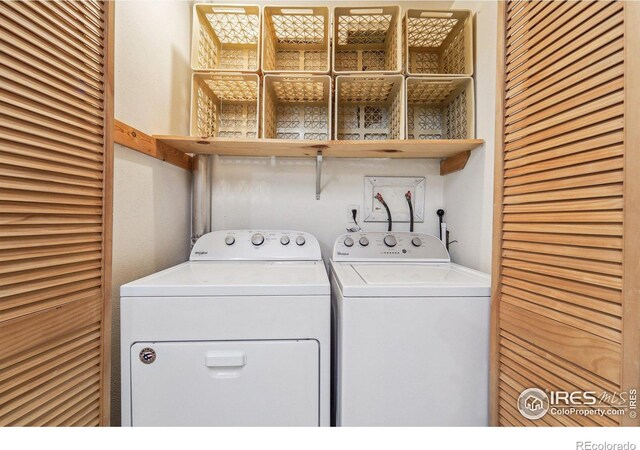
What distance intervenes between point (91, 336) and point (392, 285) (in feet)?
3.42

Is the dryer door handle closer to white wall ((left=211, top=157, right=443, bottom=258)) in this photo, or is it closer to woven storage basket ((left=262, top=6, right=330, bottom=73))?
white wall ((left=211, top=157, right=443, bottom=258))

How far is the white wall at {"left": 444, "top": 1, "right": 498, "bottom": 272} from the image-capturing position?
1.33 metres

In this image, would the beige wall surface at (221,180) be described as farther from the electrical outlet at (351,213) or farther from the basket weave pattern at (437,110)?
the basket weave pattern at (437,110)

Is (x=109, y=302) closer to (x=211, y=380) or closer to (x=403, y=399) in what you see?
(x=211, y=380)

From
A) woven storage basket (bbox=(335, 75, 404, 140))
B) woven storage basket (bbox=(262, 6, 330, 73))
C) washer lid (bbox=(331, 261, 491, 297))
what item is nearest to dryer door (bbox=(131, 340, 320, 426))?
washer lid (bbox=(331, 261, 491, 297))

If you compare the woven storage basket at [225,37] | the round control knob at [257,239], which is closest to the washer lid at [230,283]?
the round control knob at [257,239]

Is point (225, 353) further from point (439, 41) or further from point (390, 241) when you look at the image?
point (439, 41)

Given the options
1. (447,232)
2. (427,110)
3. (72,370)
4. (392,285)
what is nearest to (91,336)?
(72,370)

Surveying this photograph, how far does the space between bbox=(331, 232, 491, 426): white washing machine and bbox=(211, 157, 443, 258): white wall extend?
93 centimetres

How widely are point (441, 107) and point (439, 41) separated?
401 mm

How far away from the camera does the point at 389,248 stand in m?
1.60

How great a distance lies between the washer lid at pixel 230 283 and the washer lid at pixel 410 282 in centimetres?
11

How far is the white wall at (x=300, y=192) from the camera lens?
1.88 meters
